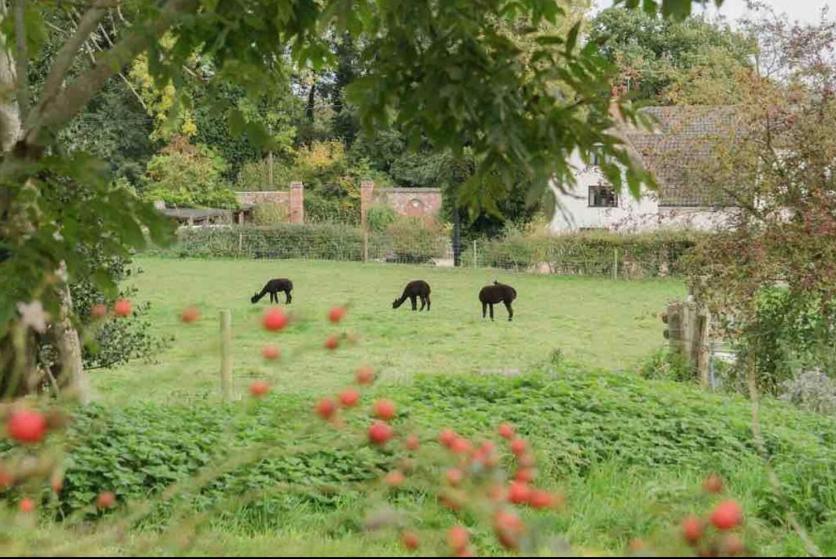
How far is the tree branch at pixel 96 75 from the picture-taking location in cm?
406

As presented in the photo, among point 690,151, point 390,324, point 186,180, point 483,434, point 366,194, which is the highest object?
point 186,180

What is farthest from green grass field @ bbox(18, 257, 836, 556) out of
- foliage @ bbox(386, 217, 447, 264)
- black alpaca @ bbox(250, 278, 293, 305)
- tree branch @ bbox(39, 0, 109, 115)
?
foliage @ bbox(386, 217, 447, 264)

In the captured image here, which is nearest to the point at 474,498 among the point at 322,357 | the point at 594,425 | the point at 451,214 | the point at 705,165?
the point at 594,425

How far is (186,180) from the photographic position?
4703 cm

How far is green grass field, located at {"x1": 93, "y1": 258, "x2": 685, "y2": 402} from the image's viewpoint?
547 inches

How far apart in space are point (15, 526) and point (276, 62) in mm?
2584

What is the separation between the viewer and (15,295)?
12.0ft

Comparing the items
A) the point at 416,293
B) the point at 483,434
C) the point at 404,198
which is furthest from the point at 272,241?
the point at 483,434

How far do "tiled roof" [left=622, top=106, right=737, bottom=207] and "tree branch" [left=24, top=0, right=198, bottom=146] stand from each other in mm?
8878

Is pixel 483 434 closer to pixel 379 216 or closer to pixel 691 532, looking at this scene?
pixel 691 532

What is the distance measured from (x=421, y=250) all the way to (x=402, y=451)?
33.3 metres

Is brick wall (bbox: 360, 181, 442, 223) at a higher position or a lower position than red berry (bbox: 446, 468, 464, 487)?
higher

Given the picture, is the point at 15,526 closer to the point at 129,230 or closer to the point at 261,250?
the point at 129,230

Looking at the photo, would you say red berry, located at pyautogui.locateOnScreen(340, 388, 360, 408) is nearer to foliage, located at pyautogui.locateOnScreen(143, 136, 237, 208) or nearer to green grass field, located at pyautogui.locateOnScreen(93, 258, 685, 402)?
green grass field, located at pyautogui.locateOnScreen(93, 258, 685, 402)
